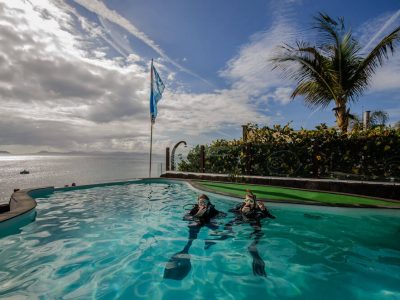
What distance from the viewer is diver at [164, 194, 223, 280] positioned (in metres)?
4.97

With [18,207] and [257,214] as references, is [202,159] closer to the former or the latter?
[257,214]

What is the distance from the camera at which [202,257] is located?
565cm

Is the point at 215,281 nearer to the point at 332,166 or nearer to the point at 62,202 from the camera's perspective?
the point at 62,202

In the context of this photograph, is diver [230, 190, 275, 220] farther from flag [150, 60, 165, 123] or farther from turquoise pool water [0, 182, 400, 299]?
flag [150, 60, 165, 123]

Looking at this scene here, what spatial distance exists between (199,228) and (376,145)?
960 cm

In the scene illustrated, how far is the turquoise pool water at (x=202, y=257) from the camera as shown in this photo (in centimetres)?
426

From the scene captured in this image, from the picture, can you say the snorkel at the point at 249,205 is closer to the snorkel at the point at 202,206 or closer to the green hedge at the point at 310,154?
the snorkel at the point at 202,206

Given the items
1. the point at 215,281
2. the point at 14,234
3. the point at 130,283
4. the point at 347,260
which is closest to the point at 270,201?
the point at 347,260

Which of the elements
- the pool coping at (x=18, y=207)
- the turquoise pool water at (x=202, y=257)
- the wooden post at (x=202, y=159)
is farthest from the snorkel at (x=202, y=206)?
the wooden post at (x=202, y=159)

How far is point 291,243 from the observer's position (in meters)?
6.43

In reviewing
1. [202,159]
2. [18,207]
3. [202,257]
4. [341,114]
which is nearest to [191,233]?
[202,257]

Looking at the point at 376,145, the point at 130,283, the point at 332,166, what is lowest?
the point at 130,283

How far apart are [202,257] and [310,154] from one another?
32.8ft

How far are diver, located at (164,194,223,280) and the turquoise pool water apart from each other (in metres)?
0.15
